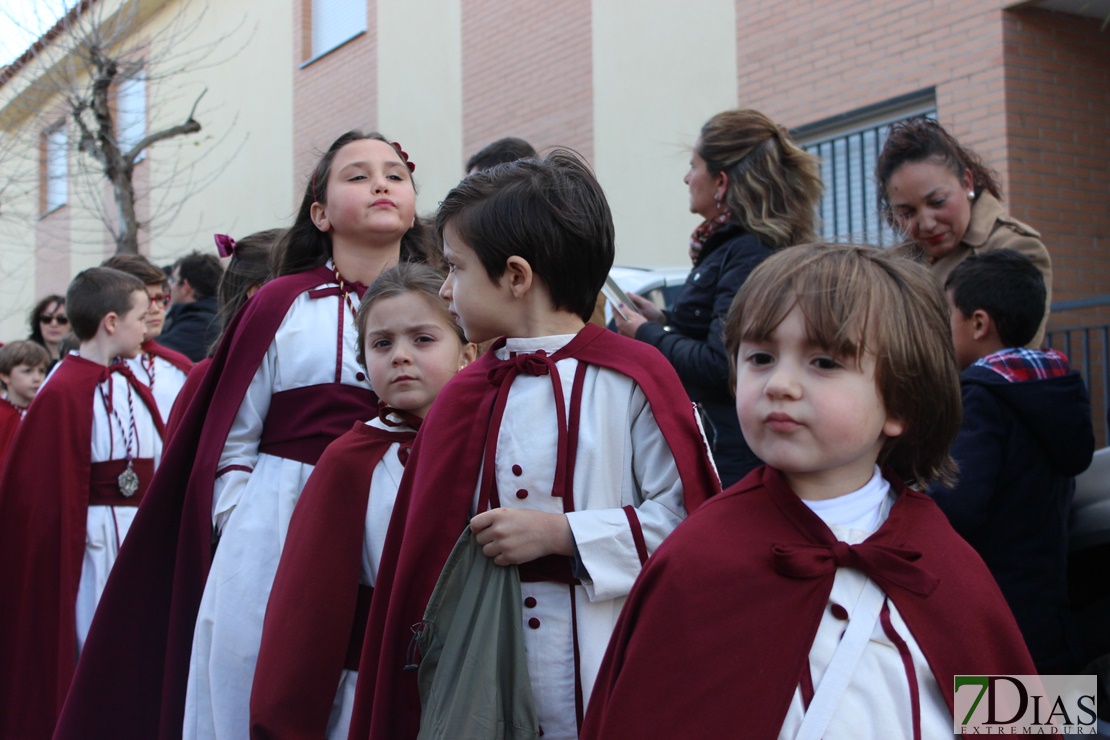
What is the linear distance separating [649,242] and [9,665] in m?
6.78

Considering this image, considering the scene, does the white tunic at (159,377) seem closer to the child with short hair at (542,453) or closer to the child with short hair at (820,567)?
the child with short hair at (542,453)

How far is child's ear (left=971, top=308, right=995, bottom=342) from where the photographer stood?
363cm

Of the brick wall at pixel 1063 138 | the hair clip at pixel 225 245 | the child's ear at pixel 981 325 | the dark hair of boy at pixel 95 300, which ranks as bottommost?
the child's ear at pixel 981 325

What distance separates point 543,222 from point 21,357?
19.1ft

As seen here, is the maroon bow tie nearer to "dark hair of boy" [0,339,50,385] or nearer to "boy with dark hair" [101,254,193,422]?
"boy with dark hair" [101,254,193,422]

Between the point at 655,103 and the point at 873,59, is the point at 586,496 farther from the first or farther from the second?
the point at 655,103

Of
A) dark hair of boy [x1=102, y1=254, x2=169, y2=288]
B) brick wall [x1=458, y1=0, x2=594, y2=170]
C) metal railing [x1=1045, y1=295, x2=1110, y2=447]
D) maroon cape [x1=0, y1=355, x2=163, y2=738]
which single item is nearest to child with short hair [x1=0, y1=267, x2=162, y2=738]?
maroon cape [x1=0, y1=355, x2=163, y2=738]

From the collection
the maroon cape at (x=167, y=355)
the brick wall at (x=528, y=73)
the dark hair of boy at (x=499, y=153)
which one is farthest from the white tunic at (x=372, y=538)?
the brick wall at (x=528, y=73)

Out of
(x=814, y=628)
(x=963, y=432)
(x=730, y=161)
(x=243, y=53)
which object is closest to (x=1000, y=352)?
(x=963, y=432)

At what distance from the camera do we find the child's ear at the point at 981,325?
363cm

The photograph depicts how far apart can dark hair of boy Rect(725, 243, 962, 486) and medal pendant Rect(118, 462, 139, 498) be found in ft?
12.2

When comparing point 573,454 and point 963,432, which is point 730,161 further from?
point 573,454

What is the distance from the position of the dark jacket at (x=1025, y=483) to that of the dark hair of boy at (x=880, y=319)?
4.87 ft

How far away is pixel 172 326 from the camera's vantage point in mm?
6488
